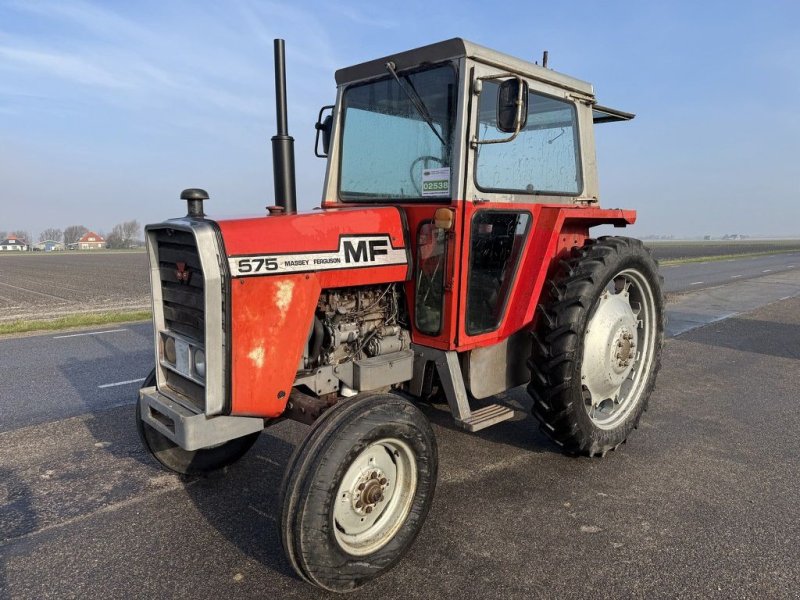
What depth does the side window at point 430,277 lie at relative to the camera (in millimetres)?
3074

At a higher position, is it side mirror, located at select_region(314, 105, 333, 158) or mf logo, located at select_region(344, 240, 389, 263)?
side mirror, located at select_region(314, 105, 333, 158)

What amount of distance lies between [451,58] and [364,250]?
1149 millimetres

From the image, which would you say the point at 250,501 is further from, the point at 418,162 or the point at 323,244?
the point at 418,162

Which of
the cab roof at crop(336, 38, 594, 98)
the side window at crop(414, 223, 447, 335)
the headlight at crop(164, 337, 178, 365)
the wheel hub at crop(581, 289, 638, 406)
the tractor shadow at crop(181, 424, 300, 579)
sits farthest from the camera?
the wheel hub at crop(581, 289, 638, 406)

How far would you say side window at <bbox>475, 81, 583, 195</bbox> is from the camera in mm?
3148

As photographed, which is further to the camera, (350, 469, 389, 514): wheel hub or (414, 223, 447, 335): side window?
(414, 223, 447, 335): side window

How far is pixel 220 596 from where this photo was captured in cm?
235

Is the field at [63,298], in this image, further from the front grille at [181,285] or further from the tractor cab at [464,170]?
the tractor cab at [464,170]

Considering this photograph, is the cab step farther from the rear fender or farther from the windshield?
the windshield

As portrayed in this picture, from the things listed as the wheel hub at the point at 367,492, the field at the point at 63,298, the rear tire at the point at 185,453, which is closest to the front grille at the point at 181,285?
the rear tire at the point at 185,453

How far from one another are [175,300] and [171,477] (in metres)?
1.32

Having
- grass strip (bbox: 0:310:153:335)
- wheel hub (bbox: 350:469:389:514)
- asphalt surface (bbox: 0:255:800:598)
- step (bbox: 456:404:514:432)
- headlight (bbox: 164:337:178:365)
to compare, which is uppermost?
headlight (bbox: 164:337:178:365)

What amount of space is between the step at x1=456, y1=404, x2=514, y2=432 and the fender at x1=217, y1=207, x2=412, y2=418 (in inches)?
39.9

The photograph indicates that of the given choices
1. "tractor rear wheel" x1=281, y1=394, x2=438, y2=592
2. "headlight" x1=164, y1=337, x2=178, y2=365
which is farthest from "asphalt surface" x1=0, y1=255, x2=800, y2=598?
"headlight" x1=164, y1=337, x2=178, y2=365
